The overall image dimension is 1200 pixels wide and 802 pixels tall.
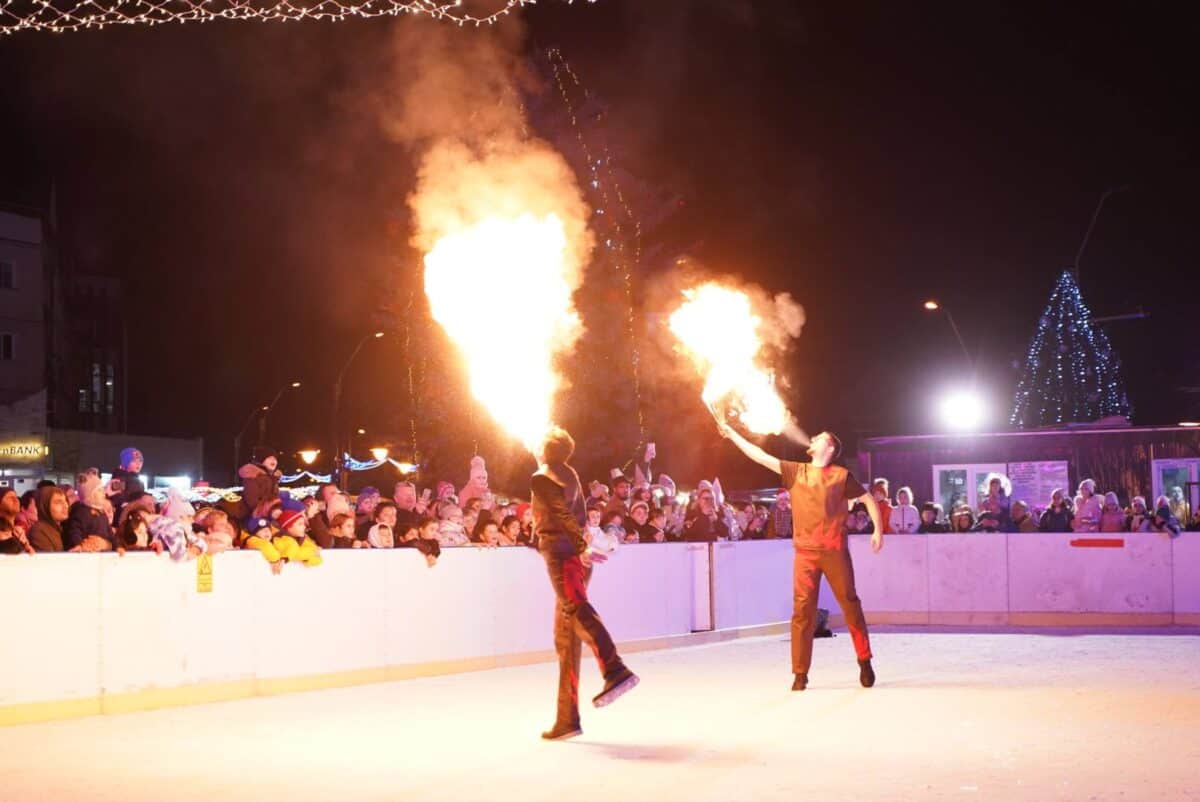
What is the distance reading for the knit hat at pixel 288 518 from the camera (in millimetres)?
13859

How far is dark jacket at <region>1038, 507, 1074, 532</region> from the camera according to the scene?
76.4 ft

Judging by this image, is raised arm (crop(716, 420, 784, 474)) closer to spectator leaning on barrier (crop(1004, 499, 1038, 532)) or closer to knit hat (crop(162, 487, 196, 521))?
knit hat (crop(162, 487, 196, 521))

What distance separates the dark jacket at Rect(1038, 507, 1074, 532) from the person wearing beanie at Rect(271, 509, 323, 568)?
13.5m

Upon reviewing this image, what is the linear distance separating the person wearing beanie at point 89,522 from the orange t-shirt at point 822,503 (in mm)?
5821

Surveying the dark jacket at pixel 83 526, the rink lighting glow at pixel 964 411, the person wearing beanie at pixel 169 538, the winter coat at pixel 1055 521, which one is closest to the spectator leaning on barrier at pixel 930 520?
the winter coat at pixel 1055 521

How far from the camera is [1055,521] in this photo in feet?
76.5

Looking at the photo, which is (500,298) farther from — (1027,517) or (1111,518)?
(1111,518)

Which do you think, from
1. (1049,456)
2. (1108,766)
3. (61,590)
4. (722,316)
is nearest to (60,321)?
(1049,456)

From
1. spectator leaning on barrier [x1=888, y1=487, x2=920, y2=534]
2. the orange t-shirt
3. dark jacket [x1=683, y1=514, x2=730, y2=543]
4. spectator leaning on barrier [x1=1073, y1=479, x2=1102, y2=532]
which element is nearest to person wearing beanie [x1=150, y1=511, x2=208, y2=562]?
the orange t-shirt

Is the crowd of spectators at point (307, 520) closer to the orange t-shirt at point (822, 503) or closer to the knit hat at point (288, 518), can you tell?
the knit hat at point (288, 518)

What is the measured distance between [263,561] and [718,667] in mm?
4992

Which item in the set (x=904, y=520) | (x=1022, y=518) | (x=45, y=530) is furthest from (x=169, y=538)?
(x=1022, y=518)

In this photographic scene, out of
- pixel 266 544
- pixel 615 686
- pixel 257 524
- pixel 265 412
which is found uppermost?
pixel 265 412

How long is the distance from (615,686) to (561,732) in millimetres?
513
